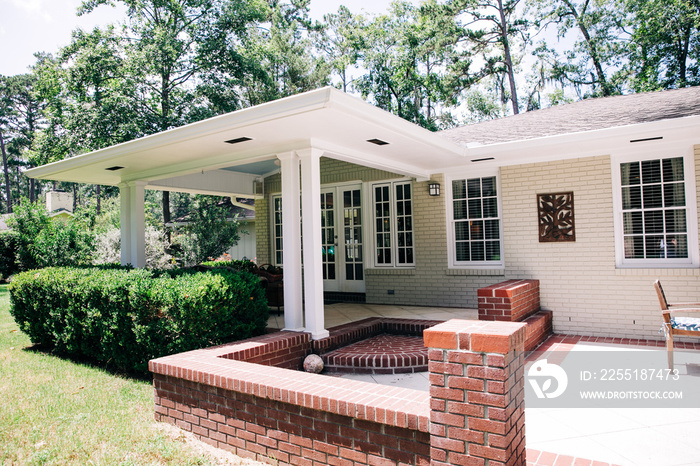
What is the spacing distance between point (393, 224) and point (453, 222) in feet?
3.90

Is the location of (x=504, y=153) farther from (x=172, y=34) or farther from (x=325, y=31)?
(x=325, y=31)

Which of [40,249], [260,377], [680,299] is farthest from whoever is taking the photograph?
[40,249]

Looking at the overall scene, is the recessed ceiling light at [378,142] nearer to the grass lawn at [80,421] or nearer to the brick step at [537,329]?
the brick step at [537,329]

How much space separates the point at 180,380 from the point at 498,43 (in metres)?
22.5

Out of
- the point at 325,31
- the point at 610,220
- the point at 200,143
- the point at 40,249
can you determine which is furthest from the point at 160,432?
the point at 325,31

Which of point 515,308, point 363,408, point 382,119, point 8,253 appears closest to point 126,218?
point 382,119

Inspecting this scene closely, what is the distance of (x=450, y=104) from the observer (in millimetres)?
22891

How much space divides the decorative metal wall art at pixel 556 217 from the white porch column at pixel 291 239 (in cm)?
396

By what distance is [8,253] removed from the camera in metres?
18.3

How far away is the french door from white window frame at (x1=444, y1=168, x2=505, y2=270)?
73.1 inches

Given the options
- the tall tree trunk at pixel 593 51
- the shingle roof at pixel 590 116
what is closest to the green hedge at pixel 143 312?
the shingle roof at pixel 590 116

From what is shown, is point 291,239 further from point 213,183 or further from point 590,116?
point 590,116

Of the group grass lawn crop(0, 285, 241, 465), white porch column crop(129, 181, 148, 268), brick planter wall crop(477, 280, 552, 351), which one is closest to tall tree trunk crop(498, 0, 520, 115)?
brick planter wall crop(477, 280, 552, 351)

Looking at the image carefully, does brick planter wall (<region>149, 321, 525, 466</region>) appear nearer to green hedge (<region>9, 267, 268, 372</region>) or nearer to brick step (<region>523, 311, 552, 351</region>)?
green hedge (<region>9, 267, 268, 372</region>)
